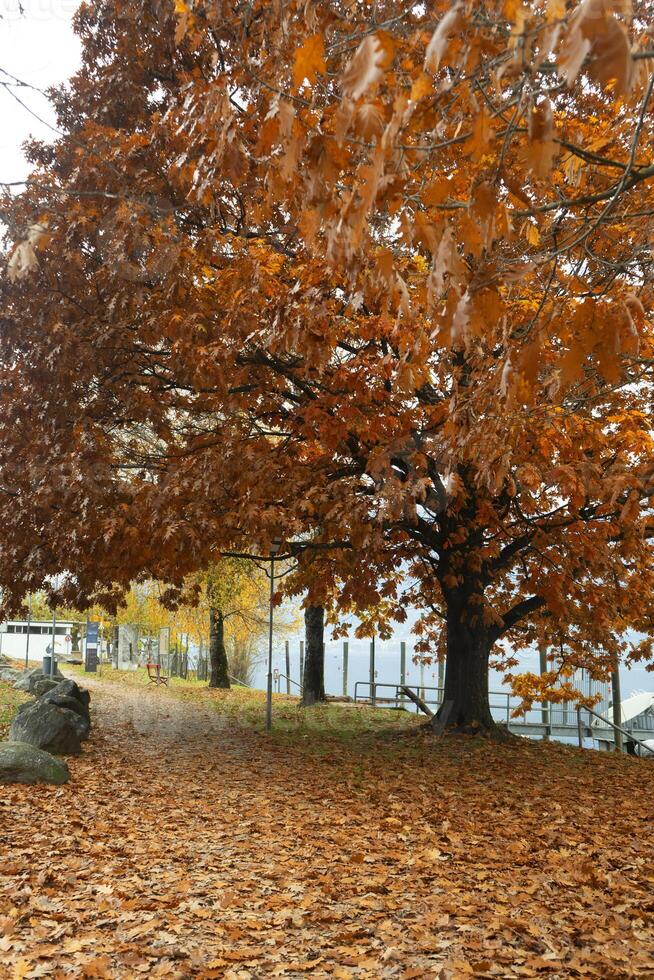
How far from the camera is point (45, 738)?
491 inches

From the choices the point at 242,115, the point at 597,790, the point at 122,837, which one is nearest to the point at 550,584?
the point at 597,790

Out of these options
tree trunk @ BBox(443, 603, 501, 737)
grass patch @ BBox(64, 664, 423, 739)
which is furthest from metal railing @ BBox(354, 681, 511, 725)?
tree trunk @ BBox(443, 603, 501, 737)

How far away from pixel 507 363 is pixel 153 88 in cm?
969

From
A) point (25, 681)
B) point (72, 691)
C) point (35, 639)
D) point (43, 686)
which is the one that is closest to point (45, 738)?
point (72, 691)

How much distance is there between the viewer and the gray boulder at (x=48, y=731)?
40.7 feet

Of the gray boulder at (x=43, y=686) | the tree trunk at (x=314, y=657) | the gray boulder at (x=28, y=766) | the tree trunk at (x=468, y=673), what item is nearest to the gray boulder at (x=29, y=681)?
the gray boulder at (x=43, y=686)

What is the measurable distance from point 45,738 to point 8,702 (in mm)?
8955

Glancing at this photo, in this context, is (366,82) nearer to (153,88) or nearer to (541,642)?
(153,88)

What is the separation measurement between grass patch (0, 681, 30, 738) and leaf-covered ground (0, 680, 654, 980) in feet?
17.1

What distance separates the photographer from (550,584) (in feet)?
40.1

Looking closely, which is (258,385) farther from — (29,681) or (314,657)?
(29,681)

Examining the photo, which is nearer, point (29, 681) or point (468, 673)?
point (468, 673)

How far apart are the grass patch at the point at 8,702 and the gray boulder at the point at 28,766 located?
17.1 ft

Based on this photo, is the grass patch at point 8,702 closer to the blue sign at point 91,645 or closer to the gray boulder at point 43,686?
the gray boulder at point 43,686
